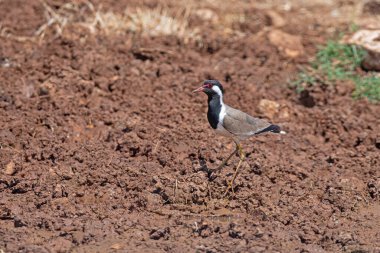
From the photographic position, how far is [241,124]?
7.23 m

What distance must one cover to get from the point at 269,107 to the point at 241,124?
1.79 meters

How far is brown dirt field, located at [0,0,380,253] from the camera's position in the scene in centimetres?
629

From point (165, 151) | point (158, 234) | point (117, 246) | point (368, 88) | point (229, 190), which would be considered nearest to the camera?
point (117, 246)

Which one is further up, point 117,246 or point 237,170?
point 237,170

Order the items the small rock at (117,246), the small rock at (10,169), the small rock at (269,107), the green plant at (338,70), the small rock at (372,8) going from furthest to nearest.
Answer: the small rock at (372,8)
the green plant at (338,70)
the small rock at (269,107)
the small rock at (10,169)
the small rock at (117,246)

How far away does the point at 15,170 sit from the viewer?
710 centimetres

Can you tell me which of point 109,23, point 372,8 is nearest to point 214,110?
point 109,23

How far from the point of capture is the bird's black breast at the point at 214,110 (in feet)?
23.7

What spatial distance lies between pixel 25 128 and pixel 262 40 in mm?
4227

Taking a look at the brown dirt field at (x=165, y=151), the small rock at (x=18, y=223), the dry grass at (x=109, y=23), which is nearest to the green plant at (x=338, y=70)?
the brown dirt field at (x=165, y=151)

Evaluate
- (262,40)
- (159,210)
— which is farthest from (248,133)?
(262,40)

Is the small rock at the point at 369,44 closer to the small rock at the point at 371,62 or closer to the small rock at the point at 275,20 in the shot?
the small rock at the point at 371,62

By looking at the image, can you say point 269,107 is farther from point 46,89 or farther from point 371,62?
point 46,89

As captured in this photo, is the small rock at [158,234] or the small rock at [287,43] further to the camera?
the small rock at [287,43]
